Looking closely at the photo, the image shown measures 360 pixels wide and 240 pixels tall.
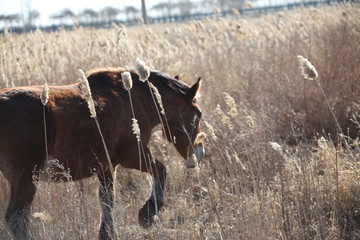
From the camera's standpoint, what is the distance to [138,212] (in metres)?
5.69

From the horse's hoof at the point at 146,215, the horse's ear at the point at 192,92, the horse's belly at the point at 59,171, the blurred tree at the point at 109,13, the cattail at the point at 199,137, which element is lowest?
the blurred tree at the point at 109,13

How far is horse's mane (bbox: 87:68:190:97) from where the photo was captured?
231 inches

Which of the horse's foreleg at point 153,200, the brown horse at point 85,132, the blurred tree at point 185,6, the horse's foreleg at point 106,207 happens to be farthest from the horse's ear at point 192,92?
the blurred tree at point 185,6

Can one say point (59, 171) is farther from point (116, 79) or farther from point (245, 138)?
point (245, 138)

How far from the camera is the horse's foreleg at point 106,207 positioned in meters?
4.92

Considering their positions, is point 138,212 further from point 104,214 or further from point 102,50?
point 102,50

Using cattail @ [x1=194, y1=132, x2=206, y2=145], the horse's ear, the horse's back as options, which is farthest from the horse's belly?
the horse's ear

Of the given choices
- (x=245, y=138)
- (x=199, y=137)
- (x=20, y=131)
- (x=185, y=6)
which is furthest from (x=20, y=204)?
(x=185, y=6)

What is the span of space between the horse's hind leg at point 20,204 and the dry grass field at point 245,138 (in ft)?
0.41

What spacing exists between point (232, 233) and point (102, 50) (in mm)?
Answer: 6143

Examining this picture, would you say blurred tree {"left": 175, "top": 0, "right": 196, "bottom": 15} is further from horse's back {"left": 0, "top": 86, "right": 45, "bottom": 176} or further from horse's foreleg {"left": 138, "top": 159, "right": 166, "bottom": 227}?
horse's back {"left": 0, "top": 86, "right": 45, "bottom": 176}

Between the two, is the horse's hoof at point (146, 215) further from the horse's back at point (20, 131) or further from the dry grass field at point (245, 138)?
the horse's back at point (20, 131)

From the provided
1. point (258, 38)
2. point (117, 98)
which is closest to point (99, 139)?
point (117, 98)

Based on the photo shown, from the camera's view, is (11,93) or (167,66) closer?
(11,93)
